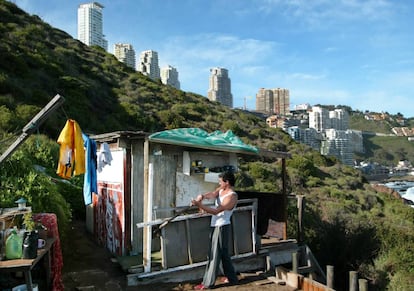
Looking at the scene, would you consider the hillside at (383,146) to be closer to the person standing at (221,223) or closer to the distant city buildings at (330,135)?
the distant city buildings at (330,135)

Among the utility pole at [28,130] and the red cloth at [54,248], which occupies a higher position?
the utility pole at [28,130]

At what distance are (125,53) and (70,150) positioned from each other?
231 feet

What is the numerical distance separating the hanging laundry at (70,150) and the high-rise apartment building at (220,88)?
331 ft

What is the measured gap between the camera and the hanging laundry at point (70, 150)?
262 inches

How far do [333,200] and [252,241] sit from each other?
18585mm

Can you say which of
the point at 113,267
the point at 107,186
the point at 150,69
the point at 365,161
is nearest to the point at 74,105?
the point at 107,186

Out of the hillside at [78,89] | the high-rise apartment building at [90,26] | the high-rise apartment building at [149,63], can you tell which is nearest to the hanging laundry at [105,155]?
the hillside at [78,89]

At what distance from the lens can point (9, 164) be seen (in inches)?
318

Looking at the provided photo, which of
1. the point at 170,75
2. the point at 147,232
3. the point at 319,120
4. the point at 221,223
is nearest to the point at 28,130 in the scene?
the point at 147,232

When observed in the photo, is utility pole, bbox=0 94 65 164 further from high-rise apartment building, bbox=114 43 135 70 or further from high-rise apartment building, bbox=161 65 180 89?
high-rise apartment building, bbox=161 65 180 89

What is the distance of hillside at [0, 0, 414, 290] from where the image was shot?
37.1 ft

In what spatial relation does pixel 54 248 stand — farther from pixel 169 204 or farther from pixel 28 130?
pixel 169 204

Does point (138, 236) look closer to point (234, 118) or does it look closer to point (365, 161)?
point (234, 118)

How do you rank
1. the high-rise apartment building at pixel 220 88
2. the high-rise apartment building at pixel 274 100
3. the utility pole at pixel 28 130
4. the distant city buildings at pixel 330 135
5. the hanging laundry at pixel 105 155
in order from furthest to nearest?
the high-rise apartment building at pixel 274 100 < the high-rise apartment building at pixel 220 88 < the distant city buildings at pixel 330 135 < the hanging laundry at pixel 105 155 < the utility pole at pixel 28 130
